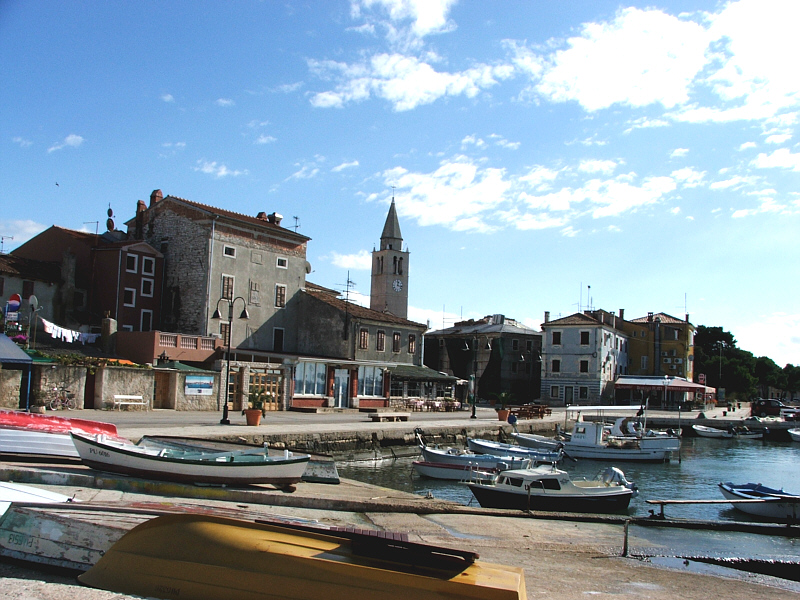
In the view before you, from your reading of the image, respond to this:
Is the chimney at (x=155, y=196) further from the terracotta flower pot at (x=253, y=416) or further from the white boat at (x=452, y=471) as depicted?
the white boat at (x=452, y=471)

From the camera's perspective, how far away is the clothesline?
114ft

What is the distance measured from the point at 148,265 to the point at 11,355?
19.0 m

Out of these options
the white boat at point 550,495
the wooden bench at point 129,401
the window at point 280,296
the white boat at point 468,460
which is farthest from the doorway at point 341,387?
the white boat at point 550,495

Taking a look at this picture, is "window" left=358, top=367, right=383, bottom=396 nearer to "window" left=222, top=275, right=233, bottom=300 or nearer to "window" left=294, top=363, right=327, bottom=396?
"window" left=294, top=363, right=327, bottom=396

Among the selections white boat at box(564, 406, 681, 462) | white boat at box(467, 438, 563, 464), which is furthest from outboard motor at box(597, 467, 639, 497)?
white boat at box(564, 406, 681, 462)

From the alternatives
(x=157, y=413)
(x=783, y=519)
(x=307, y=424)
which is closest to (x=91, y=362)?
(x=157, y=413)

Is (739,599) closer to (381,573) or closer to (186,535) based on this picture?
(381,573)

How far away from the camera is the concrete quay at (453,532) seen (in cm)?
858

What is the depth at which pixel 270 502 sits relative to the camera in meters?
12.5

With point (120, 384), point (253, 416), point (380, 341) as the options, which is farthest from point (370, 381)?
point (253, 416)

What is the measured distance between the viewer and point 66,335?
117 feet

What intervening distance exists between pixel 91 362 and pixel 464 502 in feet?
61.6

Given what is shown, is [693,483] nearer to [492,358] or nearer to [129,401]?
[129,401]

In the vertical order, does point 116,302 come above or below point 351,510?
above
